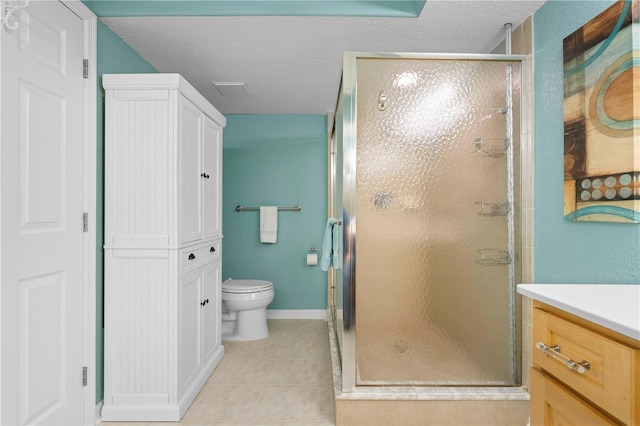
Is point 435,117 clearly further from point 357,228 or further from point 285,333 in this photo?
point 285,333

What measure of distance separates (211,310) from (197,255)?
481 mm

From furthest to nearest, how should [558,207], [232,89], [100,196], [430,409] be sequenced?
[232,89]
[100,196]
[430,409]
[558,207]

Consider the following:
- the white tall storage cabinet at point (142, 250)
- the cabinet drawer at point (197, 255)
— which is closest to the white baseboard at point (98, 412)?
the white tall storage cabinet at point (142, 250)

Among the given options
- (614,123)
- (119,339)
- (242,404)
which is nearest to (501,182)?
(614,123)

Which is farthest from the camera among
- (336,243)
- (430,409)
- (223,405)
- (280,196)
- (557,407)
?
(280,196)

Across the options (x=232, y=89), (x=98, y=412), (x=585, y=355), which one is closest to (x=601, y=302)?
(x=585, y=355)

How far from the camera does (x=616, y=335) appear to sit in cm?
81

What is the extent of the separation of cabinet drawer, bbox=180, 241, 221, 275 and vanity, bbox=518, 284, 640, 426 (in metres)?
1.67

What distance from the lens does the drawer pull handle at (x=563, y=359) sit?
2.90ft

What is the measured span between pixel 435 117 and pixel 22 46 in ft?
5.98

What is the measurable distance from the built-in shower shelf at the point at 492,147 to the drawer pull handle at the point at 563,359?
3.76 ft

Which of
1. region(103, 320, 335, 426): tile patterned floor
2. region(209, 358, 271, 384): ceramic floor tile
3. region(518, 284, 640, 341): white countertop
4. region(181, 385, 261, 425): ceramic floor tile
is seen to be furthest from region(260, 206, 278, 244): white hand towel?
region(518, 284, 640, 341): white countertop

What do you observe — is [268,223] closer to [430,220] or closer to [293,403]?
[293,403]

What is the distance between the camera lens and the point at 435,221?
194 cm
